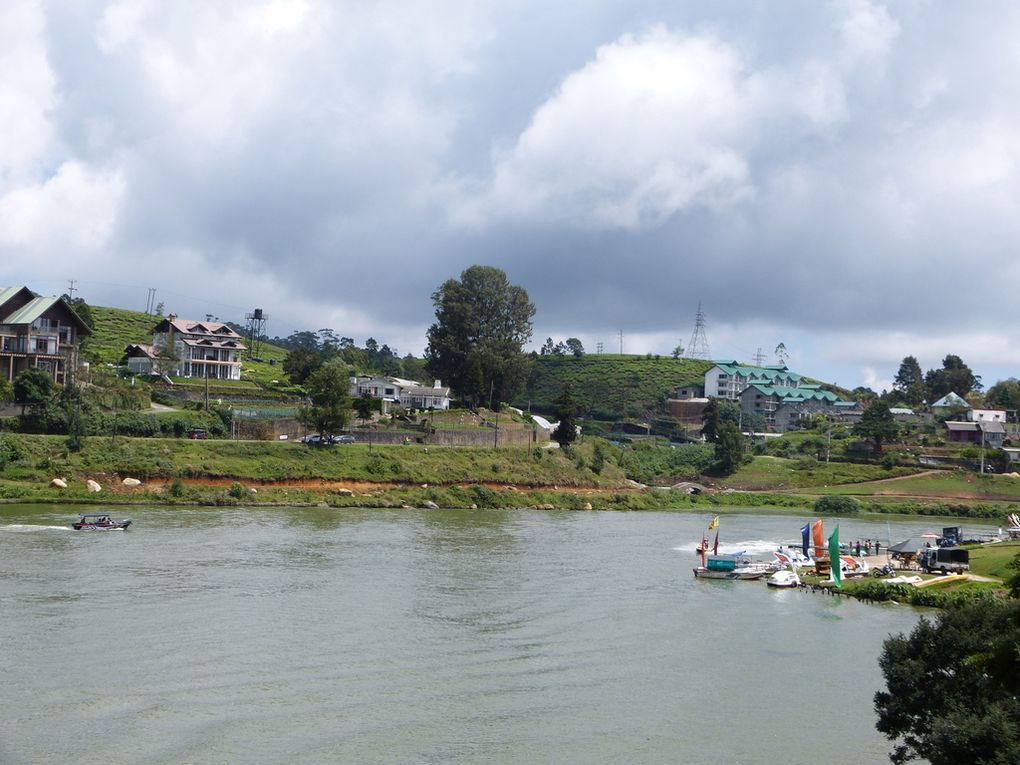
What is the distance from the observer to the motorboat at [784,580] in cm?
4422

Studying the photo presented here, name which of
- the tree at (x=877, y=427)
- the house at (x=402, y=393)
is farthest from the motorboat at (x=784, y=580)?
the tree at (x=877, y=427)

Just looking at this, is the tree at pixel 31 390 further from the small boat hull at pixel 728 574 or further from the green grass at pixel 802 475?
the green grass at pixel 802 475

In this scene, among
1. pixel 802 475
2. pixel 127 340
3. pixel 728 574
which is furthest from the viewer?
pixel 127 340

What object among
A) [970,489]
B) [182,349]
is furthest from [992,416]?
[182,349]

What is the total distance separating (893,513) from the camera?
284 ft

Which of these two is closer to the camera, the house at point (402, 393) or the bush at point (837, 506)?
the bush at point (837, 506)

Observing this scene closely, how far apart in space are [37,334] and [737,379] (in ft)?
354

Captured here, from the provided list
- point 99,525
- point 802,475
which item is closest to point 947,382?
point 802,475

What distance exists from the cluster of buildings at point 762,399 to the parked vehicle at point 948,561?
97641 mm

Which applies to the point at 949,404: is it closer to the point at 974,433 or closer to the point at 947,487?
the point at 974,433

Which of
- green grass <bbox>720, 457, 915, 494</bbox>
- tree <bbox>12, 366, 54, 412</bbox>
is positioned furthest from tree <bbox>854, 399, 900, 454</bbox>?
tree <bbox>12, 366, 54, 412</bbox>

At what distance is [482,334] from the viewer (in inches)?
4380

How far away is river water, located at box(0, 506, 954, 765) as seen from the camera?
890 inches

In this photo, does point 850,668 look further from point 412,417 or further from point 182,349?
point 182,349
